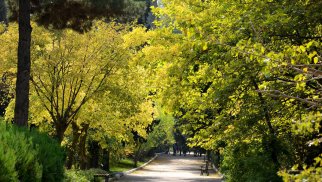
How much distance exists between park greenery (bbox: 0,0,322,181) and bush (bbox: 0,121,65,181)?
28 millimetres

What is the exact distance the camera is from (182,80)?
1647 centimetres

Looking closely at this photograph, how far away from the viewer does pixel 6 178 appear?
7.65 meters

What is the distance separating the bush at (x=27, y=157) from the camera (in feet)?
25.9

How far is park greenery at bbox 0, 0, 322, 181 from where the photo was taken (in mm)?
9555

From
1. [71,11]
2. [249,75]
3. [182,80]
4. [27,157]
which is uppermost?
[71,11]

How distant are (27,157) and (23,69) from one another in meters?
7.12

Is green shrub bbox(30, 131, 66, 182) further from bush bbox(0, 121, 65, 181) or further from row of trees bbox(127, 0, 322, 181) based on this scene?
row of trees bbox(127, 0, 322, 181)

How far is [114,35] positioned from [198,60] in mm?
8902

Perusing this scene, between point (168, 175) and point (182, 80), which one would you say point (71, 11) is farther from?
point (168, 175)

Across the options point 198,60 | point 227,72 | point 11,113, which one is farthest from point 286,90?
point 11,113

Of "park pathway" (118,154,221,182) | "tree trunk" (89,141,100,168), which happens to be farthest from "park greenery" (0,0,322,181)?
"park pathway" (118,154,221,182)

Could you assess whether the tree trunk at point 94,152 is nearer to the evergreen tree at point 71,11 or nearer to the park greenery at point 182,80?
the park greenery at point 182,80

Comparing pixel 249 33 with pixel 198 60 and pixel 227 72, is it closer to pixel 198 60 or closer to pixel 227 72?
pixel 227 72

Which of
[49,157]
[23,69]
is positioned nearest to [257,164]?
[49,157]
